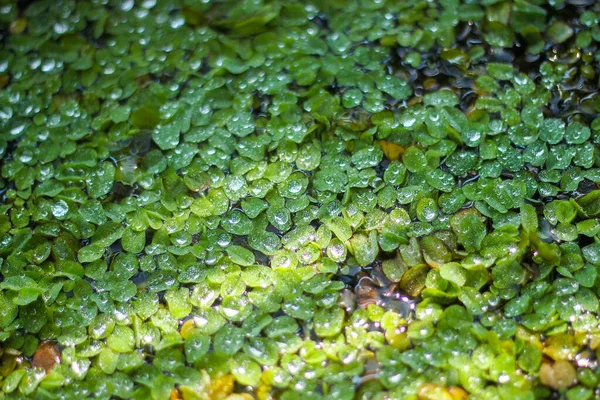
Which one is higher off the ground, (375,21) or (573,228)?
(375,21)

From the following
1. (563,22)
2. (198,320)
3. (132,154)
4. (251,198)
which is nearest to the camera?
(198,320)

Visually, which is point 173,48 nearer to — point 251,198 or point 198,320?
point 251,198

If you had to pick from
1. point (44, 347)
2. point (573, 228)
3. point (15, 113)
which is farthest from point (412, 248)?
point (15, 113)

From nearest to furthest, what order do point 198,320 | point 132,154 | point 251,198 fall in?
point 198,320, point 251,198, point 132,154

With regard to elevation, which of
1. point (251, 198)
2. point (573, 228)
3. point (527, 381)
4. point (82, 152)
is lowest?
point (527, 381)

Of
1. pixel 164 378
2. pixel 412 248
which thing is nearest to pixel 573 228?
pixel 412 248

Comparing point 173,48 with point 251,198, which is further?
point 173,48

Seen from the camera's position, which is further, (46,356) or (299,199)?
(299,199)
